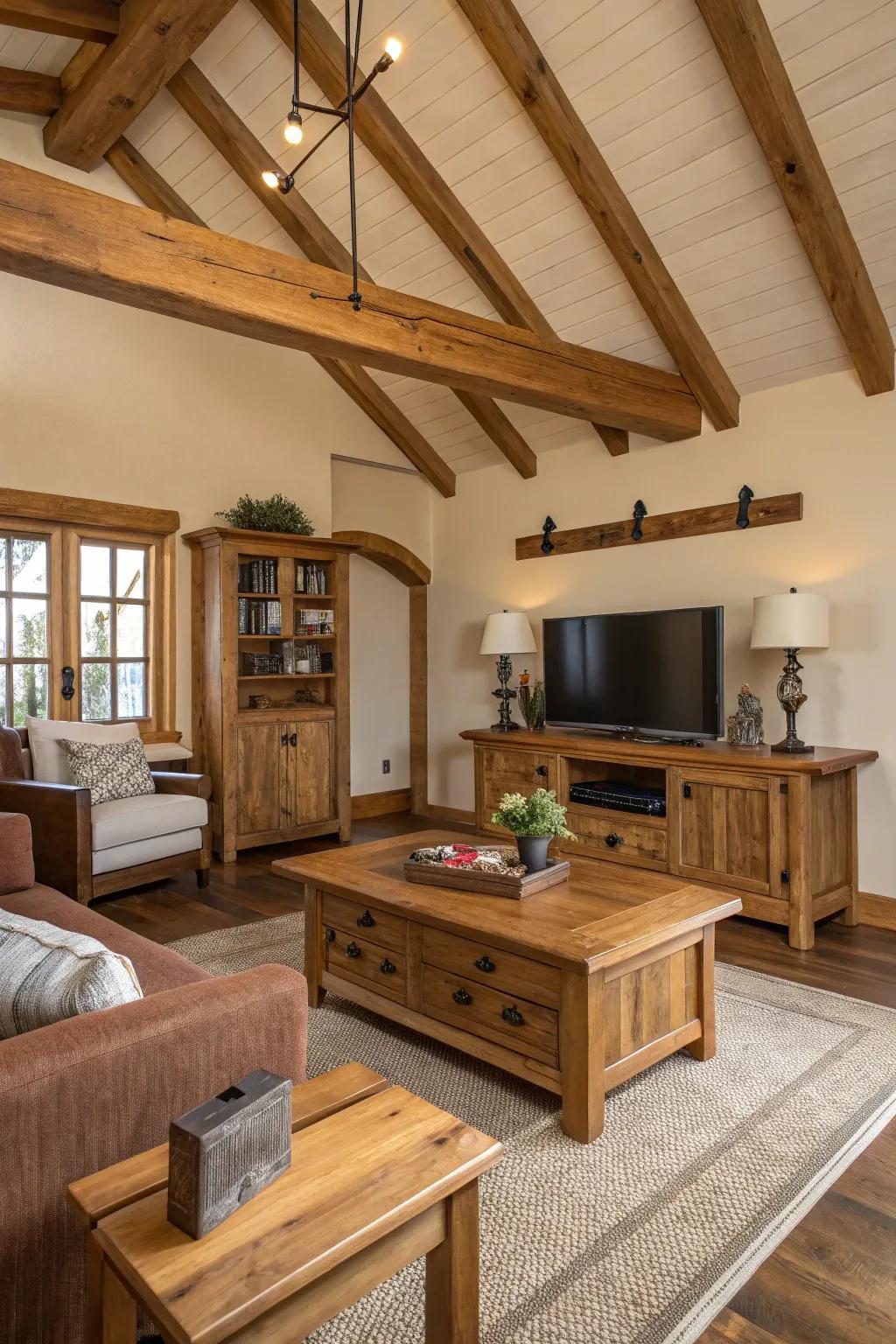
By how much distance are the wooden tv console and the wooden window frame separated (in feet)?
7.97

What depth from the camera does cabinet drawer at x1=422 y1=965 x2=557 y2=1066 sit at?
2193 millimetres

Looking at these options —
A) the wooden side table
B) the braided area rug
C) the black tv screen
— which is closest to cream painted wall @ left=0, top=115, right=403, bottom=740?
the black tv screen

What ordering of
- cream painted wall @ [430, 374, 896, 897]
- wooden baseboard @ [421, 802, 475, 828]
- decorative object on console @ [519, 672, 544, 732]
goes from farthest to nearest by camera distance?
wooden baseboard @ [421, 802, 475, 828] → decorative object on console @ [519, 672, 544, 732] → cream painted wall @ [430, 374, 896, 897]

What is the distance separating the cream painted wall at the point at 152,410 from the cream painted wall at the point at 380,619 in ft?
1.07

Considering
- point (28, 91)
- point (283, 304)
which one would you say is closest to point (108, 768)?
point (283, 304)

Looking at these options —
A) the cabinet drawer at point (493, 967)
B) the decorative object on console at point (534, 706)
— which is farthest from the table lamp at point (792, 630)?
the cabinet drawer at point (493, 967)

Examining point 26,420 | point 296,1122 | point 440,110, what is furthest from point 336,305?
A: point 296,1122

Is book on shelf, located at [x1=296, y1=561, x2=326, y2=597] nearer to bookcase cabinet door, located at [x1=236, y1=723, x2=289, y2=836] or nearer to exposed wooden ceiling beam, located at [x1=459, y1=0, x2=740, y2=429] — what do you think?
bookcase cabinet door, located at [x1=236, y1=723, x2=289, y2=836]

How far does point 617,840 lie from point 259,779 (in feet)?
7.17

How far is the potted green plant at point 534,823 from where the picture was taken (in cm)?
260

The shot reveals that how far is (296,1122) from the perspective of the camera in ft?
4.10

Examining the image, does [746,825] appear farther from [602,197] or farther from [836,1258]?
[602,197]

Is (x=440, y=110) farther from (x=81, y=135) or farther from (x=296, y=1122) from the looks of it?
(x=296, y=1122)

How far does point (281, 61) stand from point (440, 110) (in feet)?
2.71
